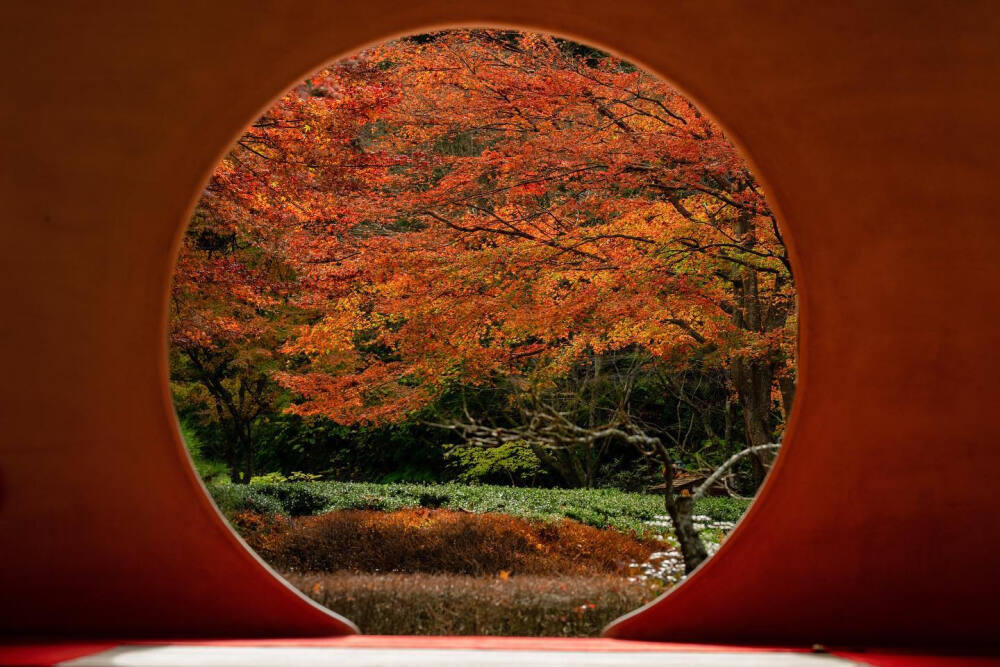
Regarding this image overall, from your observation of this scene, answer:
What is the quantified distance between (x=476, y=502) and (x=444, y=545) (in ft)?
3.81

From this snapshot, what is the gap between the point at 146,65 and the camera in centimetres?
265

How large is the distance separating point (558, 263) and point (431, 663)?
489 cm

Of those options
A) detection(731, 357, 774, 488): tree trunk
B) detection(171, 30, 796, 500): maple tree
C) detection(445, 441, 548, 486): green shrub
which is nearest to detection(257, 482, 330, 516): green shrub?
detection(171, 30, 796, 500): maple tree

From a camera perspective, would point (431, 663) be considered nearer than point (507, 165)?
Yes

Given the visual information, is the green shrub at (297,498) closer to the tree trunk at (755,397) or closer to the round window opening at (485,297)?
the round window opening at (485,297)

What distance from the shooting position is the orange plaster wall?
8.62 feet

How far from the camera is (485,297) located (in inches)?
273

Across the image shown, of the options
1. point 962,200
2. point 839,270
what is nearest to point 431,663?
point 839,270

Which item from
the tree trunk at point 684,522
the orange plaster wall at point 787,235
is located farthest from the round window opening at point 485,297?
the orange plaster wall at point 787,235

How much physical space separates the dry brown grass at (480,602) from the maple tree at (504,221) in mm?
2018

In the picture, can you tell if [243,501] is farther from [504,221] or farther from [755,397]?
[755,397]

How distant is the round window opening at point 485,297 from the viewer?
6043mm

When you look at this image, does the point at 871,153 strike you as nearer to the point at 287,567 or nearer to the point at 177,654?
the point at 177,654

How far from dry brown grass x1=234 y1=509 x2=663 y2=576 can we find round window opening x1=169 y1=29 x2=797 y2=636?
0.07ft
